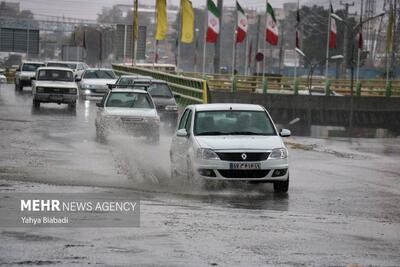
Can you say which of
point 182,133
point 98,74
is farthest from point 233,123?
point 98,74

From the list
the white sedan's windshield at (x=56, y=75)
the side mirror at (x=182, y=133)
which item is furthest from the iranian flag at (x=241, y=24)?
the side mirror at (x=182, y=133)

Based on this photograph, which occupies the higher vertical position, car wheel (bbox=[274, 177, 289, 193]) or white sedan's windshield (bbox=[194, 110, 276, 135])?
white sedan's windshield (bbox=[194, 110, 276, 135])

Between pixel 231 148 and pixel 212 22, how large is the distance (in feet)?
140

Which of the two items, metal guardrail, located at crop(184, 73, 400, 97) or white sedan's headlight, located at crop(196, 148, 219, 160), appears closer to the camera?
white sedan's headlight, located at crop(196, 148, 219, 160)

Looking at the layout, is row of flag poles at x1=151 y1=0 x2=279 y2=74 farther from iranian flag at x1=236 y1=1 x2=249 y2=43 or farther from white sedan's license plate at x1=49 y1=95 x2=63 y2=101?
white sedan's license plate at x1=49 y1=95 x2=63 y2=101

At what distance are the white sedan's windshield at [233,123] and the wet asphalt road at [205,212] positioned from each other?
1.03m

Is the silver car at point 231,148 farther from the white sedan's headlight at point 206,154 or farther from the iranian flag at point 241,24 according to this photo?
the iranian flag at point 241,24

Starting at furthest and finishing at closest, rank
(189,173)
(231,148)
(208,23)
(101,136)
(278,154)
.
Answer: (208,23)
(101,136)
(189,173)
(278,154)
(231,148)

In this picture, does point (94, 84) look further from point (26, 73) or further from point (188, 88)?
point (26, 73)

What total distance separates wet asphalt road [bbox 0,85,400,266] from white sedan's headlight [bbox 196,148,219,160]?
0.56 meters

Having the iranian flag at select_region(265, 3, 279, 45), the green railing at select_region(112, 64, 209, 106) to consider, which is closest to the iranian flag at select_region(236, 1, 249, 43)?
the iranian flag at select_region(265, 3, 279, 45)

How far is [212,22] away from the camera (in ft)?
191

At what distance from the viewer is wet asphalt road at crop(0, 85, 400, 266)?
951 centimetres

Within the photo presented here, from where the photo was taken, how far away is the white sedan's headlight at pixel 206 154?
16.0 metres
